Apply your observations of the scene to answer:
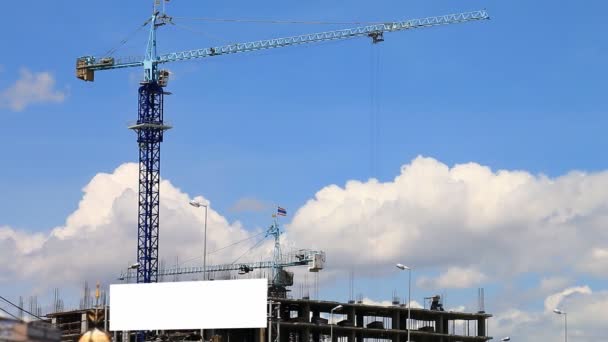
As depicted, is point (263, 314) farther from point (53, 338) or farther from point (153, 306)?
point (53, 338)

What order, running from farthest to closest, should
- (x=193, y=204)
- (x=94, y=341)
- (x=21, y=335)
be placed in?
(x=193, y=204)
(x=94, y=341)
(x=21, y=335)

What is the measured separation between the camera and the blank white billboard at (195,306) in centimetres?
16012

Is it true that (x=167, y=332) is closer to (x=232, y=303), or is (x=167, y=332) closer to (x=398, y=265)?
(x=232, y=303)

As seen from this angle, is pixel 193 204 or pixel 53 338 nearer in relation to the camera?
pixel 53 338

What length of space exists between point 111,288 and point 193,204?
21106mm

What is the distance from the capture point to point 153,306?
16688 centimetres

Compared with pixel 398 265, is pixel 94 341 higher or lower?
lower

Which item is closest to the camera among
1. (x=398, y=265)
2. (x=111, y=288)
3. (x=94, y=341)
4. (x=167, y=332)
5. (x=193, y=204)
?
(x=94, y=341)

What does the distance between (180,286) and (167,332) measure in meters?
33.8

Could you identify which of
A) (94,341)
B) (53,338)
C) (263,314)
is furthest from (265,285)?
(53,338)

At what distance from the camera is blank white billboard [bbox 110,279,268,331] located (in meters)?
160

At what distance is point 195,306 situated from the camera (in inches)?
6383

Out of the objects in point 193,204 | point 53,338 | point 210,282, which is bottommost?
point 53,338

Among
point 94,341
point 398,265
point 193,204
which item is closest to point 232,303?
point 193,204
